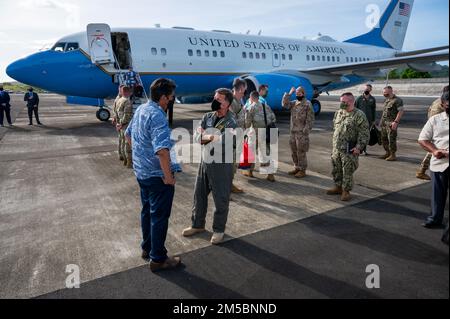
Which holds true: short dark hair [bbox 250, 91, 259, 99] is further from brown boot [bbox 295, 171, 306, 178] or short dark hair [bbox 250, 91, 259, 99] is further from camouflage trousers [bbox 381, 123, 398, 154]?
camouflage trousers [bbox 381, 123, 398, 154]

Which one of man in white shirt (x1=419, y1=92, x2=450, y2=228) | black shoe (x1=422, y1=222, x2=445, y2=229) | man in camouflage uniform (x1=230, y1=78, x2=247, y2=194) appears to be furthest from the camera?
man in camouflage uniform (x1=230, y1=78, x2=247, y2=194)

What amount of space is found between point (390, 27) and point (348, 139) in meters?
23.6

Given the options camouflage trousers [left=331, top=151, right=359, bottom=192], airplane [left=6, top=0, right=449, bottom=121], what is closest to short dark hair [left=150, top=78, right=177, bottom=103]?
camouflage trousers [left=331, top=151, right=359, bottom=192]

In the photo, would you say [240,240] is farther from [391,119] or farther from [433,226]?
[391,119]

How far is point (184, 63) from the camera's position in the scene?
45.1 feet

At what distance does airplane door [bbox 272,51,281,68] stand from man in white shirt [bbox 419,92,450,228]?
13.8 meters

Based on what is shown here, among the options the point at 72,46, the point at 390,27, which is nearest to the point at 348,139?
the point at 72,46

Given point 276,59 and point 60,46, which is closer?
point 60,46

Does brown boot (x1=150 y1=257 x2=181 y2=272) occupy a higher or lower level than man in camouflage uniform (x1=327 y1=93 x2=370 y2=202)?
lower

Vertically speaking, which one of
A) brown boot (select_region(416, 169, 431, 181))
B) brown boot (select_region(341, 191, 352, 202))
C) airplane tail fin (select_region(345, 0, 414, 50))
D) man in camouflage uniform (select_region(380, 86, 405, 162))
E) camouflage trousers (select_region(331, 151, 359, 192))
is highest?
airplane tail fin (select_region(345, 0, 414, 50))

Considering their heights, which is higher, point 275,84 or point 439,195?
point 275,84

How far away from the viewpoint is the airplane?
39.3 ft
